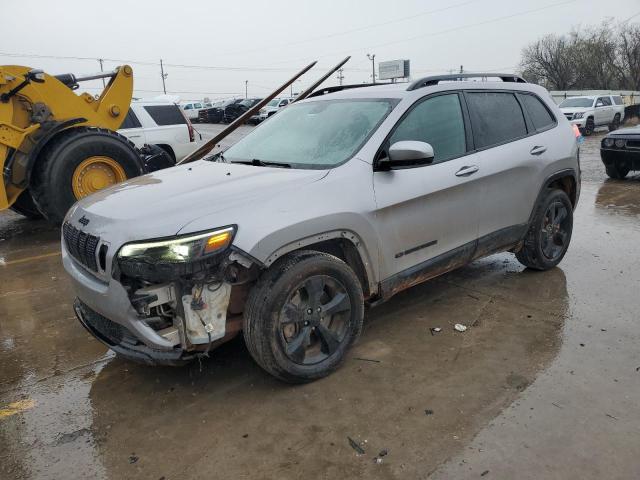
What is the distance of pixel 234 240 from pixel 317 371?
1.02 metres

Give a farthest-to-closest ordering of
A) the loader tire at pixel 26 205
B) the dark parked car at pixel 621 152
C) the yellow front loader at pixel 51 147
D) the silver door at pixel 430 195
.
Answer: the dark parked car at pixel 621 152 → the loader tire at pixel 26 205 → the yellow front loader at pixel 51 147 → the silver door at pixel 430 195

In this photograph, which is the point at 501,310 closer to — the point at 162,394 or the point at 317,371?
the point at 317,371

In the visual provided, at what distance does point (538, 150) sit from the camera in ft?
15.1

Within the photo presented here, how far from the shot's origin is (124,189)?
3.41 meters

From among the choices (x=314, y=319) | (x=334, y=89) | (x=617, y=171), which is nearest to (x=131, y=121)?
(x=334, y=89)

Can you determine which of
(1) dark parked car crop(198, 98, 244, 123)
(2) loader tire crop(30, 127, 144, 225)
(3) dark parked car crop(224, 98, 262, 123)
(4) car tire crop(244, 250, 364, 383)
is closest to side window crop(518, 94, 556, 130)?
(4) car tire crop(244, 250, 364, 383)

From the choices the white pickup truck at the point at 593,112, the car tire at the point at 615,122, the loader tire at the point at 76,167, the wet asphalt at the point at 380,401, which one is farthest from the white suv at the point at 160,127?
the car tire at the point at 615,122

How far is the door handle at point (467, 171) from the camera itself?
3876mm

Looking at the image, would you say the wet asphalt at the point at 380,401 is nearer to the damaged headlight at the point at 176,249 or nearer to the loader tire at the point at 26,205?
the damaged headlight at the point at 176,249

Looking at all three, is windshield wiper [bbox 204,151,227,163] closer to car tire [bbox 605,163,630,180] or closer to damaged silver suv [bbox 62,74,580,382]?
damaged silver suv [bbox 62,74,580,382]

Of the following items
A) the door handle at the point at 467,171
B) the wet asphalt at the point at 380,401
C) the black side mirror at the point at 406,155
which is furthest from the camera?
the door handle at the point at 467,171

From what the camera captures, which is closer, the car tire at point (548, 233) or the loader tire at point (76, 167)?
the car tire at point (548, 233)

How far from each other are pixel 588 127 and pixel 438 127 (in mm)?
20384

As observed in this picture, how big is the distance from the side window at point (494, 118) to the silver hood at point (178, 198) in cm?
162
